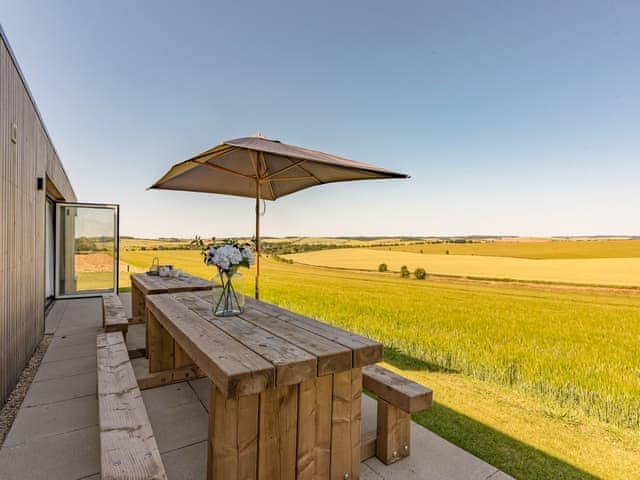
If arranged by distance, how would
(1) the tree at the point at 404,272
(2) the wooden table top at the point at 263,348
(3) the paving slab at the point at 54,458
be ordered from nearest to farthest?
1. (2) the wooden table top at the point at 263,348
2. (3) the paving slab at the point at 54,458
3. (1) the tree at the point at 404,272

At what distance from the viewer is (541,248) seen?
26062 millimetres

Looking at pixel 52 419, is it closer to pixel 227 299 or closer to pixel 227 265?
pixel 227 299

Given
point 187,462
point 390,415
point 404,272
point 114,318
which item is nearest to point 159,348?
point 114,318

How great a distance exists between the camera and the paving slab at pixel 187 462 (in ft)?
5.59

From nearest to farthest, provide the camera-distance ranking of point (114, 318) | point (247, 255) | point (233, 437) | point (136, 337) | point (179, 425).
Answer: point (233, 437) < point (247, 255) < point (179, 425) < point (114, 318) < point (136, 337)

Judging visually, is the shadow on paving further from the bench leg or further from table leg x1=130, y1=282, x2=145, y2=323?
table leg x1=130, y1=282, x2=145, y2=323

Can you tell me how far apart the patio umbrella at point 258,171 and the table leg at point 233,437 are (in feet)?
5.25

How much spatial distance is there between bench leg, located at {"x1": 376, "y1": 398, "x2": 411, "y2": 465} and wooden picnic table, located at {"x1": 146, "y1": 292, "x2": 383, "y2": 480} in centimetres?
26

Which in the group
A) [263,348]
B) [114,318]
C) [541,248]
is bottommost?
[114,318]

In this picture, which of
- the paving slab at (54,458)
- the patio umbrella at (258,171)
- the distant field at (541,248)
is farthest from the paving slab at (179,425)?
the distant field at (541,248)

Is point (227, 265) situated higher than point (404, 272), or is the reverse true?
point (227, 265)

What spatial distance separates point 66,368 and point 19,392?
0.50 m

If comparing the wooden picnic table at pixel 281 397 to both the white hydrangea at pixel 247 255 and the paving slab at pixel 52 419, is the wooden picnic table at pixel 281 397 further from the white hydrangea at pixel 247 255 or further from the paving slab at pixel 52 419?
the paving slab at pixel 52 419

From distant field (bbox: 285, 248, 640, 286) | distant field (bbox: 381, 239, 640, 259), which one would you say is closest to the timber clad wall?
distant field (bbox: 285, 248, 640, 286)
